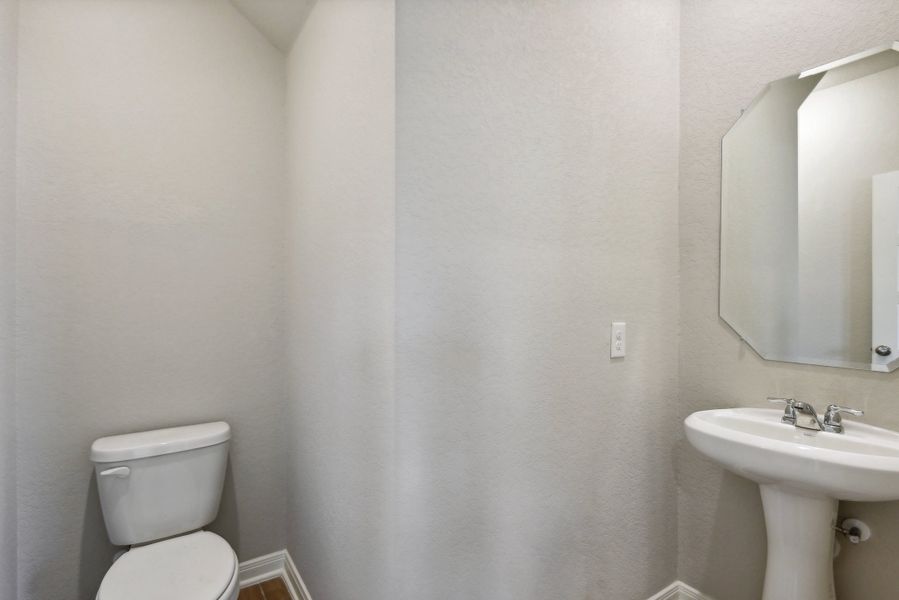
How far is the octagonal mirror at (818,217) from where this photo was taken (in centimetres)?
116

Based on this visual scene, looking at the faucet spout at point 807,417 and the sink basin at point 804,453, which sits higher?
the faucet spout at point 807,417

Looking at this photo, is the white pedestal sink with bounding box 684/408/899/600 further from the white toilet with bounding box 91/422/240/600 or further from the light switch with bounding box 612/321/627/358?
the white toilet with bounding box 91/422/240/600

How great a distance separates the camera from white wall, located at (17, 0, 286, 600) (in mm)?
1434

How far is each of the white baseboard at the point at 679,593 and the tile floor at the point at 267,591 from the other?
1.51 meters

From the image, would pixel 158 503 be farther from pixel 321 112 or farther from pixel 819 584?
pixel 819 584

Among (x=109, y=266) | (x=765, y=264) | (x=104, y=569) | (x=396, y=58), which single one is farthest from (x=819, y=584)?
(x=109, y=266)

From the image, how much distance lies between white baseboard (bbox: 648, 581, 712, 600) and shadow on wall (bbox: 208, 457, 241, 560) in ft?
5.62

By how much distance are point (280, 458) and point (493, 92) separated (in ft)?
5.78

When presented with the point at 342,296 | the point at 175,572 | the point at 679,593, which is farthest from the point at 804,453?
the point at 175,572

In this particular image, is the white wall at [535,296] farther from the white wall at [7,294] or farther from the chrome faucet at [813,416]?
the white wall at [7,294]

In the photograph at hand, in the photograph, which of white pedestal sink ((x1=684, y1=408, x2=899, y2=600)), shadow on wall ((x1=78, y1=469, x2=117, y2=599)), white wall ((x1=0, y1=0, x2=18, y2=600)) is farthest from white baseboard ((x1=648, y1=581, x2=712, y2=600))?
white wall ((x1=0, y1=0, x2=18, y2=600))

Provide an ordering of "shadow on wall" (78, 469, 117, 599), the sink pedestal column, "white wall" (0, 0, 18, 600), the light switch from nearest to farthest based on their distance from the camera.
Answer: the sink pedestal column, "white wall" (0, 0, 18, 600), the light switch, "shadow on wall" (78, 469, 117, 599)

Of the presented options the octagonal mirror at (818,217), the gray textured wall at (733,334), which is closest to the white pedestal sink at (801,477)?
the gray textured wall at (733,334)

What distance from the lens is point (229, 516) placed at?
1.77 metres
